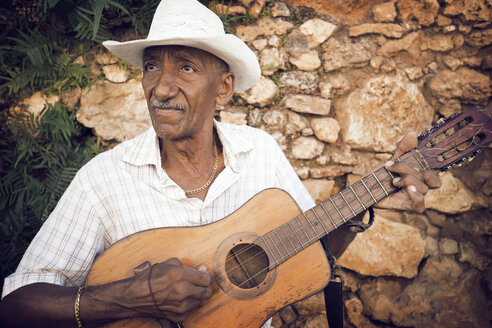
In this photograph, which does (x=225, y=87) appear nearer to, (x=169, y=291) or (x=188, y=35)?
(x=188, y=35)

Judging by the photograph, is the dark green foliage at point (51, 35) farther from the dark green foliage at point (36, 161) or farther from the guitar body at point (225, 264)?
the guitar body at point (225, 264)

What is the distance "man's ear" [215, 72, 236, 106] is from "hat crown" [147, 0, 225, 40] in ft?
0.94

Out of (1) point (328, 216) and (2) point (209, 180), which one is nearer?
(1) point (328, 216)

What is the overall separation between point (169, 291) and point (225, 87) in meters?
1.23

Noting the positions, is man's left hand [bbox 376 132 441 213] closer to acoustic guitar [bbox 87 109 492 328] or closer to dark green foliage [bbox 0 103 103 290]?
acoustic guitar [bbox 87 109 492 328]

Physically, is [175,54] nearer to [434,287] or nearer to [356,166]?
[356,166]

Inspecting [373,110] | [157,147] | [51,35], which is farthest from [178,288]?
[51,35]

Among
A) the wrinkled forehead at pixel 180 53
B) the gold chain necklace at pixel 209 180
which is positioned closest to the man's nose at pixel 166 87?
the wrinkled forehead at pixel 180 53

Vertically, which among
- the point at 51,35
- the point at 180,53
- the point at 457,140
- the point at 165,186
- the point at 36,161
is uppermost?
the point at 180,53

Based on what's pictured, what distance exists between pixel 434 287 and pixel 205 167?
6.91 feet

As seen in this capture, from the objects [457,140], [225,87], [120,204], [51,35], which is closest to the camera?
[457,140]

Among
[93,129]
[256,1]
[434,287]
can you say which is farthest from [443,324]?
[93,129]

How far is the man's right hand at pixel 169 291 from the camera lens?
140cm

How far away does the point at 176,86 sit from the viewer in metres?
1.67
